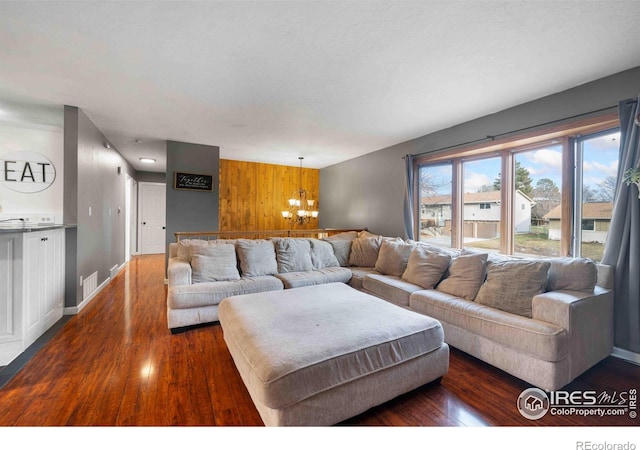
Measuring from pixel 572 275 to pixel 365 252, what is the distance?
2336mm

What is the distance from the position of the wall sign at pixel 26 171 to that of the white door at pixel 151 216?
3.79 metres

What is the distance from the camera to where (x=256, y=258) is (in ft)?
11.1

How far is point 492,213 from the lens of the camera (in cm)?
355

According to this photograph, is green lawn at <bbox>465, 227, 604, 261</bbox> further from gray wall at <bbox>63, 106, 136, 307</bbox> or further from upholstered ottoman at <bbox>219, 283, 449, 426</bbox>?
gray wall at <bbox>63, 106, 136, 307</bbox>

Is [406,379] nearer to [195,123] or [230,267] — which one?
→ [230,267]

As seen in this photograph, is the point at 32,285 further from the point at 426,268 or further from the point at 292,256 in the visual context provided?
the point at 426,268

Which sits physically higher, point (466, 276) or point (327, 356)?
point (466, 276)

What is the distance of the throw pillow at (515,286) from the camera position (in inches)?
82.7

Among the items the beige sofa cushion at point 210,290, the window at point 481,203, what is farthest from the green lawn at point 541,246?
the beige sofa cushion at point 210,290

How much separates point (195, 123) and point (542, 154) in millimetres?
4350

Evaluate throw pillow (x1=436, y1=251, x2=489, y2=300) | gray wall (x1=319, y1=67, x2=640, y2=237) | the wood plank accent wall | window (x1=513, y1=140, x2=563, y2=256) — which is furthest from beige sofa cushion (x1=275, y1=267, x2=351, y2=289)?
the wood plank accent wall

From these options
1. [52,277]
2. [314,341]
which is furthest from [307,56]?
[52,277]

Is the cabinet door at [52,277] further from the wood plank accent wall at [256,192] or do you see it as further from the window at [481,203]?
the window at [481,203]
